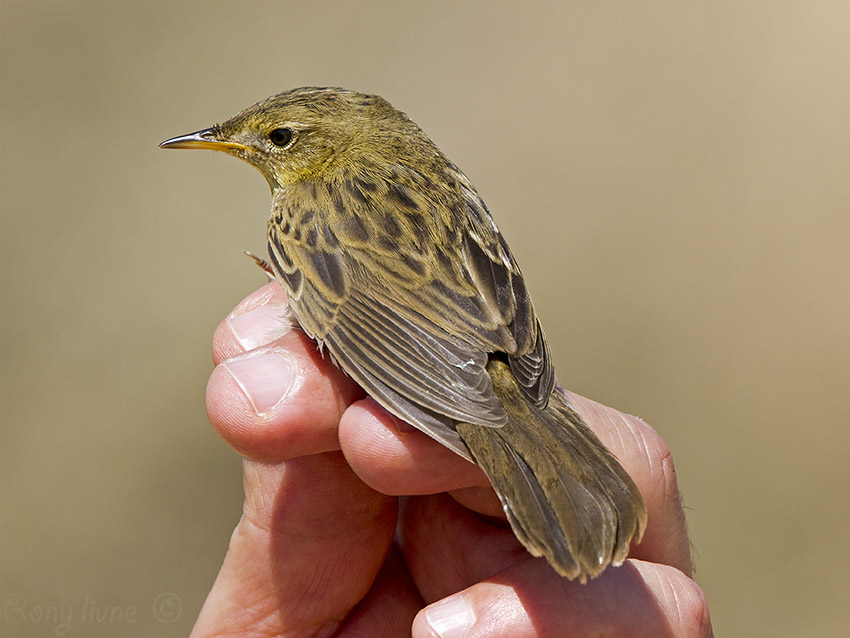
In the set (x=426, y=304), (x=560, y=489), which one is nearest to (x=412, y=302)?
(x=426, y=304)

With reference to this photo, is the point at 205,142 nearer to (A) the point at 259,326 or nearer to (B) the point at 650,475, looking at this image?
(A) the point at 259,326

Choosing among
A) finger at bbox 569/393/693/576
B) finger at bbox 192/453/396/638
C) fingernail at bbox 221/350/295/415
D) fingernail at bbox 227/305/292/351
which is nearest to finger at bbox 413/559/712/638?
finger at bbox 569/393/693/576

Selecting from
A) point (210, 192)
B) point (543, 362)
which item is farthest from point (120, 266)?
point (543, 362)

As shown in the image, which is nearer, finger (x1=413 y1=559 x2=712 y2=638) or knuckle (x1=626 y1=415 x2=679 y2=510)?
finger (x1=413 y1=559 x2=712 y2=638)

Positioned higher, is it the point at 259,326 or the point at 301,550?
the point at 259,326

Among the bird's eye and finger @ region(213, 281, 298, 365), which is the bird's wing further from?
the bird's eye

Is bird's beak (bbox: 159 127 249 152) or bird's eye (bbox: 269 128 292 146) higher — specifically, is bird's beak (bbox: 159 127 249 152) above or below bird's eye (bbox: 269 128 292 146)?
above

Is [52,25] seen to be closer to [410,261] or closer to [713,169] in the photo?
[713,169]
